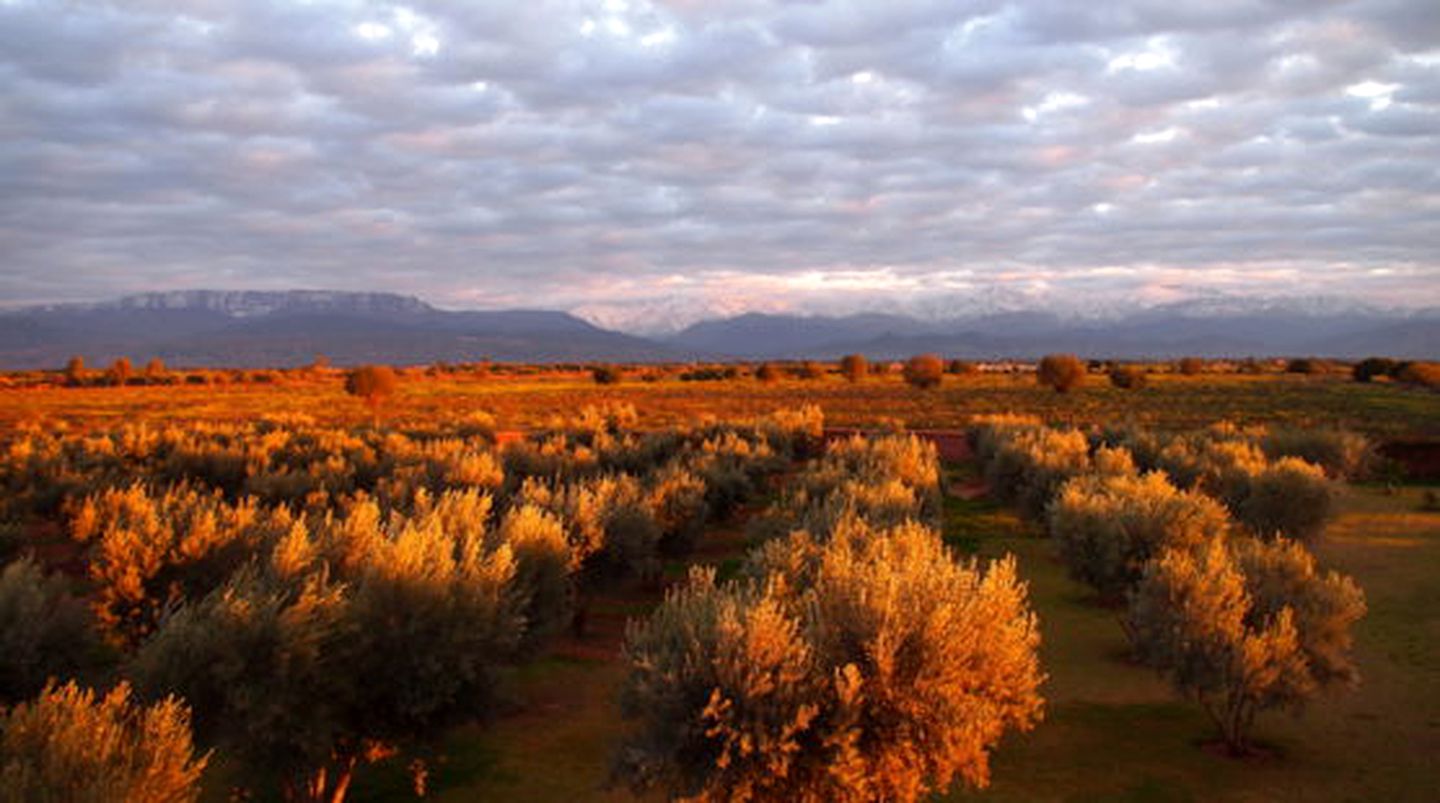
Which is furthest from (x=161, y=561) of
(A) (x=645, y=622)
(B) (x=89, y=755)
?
(A) (x=645, y=622)

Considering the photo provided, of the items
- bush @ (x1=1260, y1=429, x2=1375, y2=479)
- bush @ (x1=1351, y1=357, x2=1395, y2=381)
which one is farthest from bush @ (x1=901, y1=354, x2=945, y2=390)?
bush @ (x1=1260, y1=429, x2=1375, y2=479)

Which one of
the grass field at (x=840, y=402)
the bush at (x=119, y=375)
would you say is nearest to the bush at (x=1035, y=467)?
the grass field at (x=840, y=402)

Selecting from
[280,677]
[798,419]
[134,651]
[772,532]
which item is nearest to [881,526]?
[772,532]

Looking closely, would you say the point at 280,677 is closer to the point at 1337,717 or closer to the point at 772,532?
the point at 772,532

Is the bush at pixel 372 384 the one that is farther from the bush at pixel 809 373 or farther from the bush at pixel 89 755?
the bush at pixel 89 755

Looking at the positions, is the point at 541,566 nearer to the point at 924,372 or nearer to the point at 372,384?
the point at 372,384

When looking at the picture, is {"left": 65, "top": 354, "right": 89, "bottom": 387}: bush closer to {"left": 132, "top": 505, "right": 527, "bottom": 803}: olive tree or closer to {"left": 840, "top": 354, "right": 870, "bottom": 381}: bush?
{"left": 840, "top": 354, "right": 870, "bottom": 381}: bush

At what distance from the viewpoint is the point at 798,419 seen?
38.1 meters

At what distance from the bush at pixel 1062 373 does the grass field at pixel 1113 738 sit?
176 ft

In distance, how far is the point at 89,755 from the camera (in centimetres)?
532

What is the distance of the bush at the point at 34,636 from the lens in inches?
357

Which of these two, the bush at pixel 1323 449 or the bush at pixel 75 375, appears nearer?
the bush at pixel 1323 449

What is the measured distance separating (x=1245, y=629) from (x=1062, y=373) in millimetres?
62347

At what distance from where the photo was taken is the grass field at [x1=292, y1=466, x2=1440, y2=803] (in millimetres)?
9656
